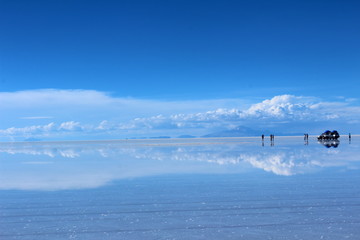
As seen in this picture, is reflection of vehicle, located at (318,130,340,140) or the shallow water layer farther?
reflection of vehicle, located at (318,130,340,140)

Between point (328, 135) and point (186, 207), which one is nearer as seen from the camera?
point (186, 207)

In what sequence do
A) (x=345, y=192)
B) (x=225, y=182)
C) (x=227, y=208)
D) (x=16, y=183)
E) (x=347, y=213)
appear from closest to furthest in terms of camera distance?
(x=347, y=213)
(x=227, y=208)
(x=345, y=192)
(x=225, y=182)
(x=16, y=183)

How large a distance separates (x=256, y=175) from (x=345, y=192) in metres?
5.64

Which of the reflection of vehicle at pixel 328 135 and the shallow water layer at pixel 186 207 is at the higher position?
the reflection of vehicle at pixel 328 135

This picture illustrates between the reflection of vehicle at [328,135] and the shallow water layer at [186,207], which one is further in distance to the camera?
the reflection of vehicle at [328,135]

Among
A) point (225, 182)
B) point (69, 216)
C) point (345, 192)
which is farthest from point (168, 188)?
point (345, 192)

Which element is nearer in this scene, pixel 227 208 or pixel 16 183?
pixel 227 208

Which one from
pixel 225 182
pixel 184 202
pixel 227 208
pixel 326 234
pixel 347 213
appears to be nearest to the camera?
pixel 326 234

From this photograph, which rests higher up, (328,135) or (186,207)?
(328,135)

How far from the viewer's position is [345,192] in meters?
12.3

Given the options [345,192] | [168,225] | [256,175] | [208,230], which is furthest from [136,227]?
[256,175]

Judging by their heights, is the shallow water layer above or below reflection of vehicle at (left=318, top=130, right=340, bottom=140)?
below

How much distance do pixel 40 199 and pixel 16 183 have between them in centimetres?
512

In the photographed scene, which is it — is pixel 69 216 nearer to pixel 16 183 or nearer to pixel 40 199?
pixel 40 199
